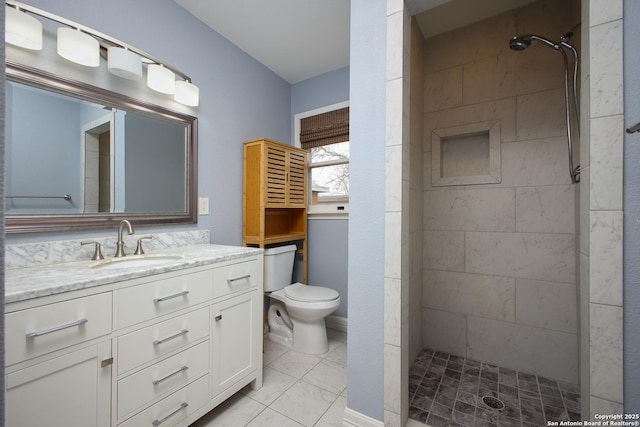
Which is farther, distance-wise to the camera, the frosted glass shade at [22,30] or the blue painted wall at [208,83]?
the blue painted wall at [208,83]

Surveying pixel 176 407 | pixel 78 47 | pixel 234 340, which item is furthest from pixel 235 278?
pixel 78 47

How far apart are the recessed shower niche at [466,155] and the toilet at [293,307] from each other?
132 centimetres

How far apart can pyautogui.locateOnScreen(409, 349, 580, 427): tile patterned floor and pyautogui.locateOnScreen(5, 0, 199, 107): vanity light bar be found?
238 cm

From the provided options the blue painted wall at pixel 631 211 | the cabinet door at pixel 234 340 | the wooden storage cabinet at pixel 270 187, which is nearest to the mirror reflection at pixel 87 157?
the wooden storage cabinet at pixel 270 187

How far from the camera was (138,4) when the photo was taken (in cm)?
159

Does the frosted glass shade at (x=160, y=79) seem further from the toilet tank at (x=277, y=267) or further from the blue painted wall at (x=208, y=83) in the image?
the toilet tank at (x=277, y=267)

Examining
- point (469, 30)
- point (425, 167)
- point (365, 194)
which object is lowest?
point (365, 194)

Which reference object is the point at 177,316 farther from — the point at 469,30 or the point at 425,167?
the point at 469,30

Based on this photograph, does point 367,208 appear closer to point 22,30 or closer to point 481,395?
point 481,395

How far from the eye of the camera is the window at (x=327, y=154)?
2535 millimetres

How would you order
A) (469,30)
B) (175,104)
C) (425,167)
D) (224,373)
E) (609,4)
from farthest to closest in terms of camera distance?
(425,167) < (469,30) < (175,104) < (224,373) < (609,4)

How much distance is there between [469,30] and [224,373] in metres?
2.85

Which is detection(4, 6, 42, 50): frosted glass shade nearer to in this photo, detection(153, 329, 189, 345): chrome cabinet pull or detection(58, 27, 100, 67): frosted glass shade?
detection(58, 27, 100, 67): frosted glass shade

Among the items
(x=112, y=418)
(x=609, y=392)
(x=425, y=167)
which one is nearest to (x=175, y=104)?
(x=112, y=418)
